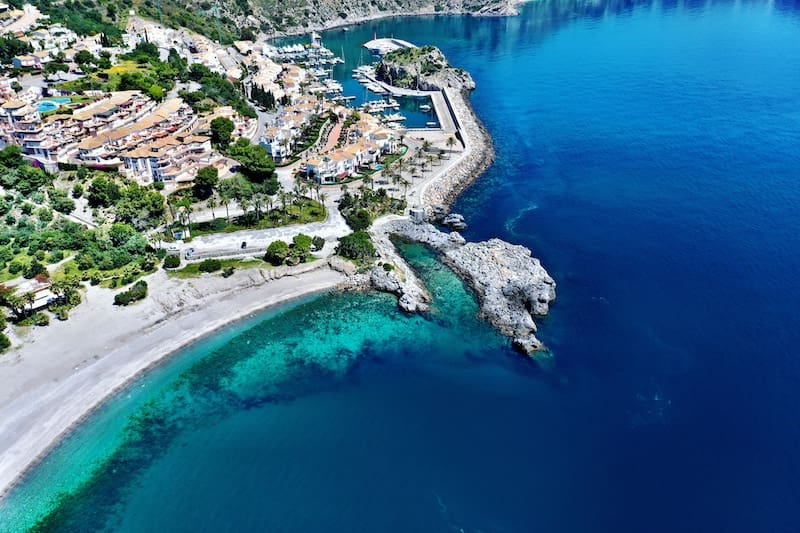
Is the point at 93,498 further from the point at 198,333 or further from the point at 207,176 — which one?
the point at 207,176

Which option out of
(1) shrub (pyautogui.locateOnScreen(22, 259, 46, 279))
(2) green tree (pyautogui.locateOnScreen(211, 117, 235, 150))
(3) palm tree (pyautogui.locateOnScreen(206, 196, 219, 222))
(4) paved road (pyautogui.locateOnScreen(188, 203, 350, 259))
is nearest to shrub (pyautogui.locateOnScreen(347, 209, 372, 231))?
(4) paved road (pyautogui.locateOnScreen(188, 203, 350, 259))

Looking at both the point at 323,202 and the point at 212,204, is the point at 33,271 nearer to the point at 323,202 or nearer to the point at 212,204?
the point at 212,204

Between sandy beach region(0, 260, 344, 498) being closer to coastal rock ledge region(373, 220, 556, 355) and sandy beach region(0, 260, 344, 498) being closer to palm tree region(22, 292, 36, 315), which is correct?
palm tree region(22, 292, 36, 315)

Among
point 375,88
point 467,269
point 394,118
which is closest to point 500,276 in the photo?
point 467,269

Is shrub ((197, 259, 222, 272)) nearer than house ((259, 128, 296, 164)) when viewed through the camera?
Yes

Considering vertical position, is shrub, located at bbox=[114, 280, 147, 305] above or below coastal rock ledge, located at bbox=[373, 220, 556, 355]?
above

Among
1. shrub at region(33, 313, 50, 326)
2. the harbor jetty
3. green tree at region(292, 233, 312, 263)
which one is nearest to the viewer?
shrub at region(33, 313, 50, 326)

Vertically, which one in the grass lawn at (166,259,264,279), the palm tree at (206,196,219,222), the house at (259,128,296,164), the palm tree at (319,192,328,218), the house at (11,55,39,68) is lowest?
the grass lawn at (166,259,264,279)
